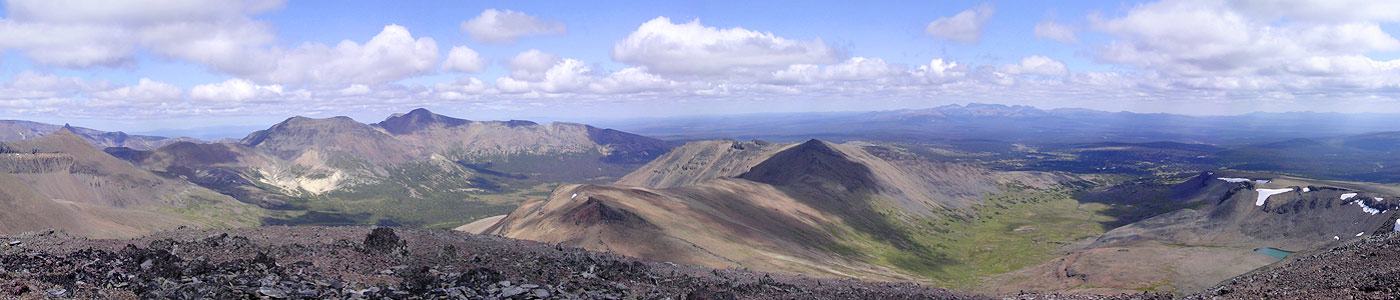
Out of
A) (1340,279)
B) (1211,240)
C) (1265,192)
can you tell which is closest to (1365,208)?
(1211,240)

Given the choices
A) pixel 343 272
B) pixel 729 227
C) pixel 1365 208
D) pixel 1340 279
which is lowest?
pixel 729 227

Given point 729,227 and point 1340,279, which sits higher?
point 1340,279

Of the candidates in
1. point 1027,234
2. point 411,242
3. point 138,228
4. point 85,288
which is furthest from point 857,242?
point 138,228

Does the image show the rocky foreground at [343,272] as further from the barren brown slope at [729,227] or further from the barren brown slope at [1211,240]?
the barren brown slope at [1211,240]

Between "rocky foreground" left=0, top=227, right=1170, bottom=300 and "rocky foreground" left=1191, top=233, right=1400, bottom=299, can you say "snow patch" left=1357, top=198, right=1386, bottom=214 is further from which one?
"rocky foreground" left=0, top=227, right=1170, bottom=300

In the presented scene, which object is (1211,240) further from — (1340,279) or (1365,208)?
(1340,279)

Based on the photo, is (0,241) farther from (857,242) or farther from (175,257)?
(857,242)

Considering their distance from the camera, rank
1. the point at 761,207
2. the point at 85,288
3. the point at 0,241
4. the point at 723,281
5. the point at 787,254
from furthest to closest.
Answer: the point at 761,207, the point at 787,254, the point at 723,281, the point at 0,241, the point at 85,288
